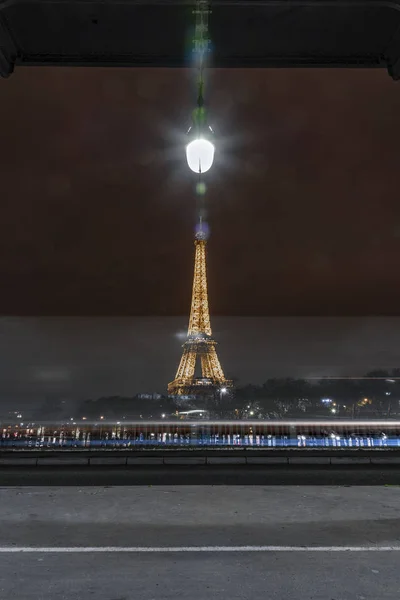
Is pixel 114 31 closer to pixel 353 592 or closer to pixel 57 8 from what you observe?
pixel 57 8

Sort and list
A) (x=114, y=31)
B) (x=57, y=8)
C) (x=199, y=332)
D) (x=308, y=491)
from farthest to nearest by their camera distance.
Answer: (x=199, y=332), (x=308, y=491), (x=114, y=31), (x=57, y=8)

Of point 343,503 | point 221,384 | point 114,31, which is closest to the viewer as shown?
point 114,31

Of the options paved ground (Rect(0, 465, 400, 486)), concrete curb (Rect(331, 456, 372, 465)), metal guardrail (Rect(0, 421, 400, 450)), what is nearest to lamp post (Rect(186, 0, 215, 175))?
paved ground (Rect(0, 465, 400, 486))

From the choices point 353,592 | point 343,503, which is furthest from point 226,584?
point 343,503

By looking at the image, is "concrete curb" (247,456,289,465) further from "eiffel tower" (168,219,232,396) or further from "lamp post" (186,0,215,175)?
"eiffel tower" (168,219,232,396)

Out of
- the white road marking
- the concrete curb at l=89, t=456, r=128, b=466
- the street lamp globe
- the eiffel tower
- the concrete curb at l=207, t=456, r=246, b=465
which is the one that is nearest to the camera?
the white road marking

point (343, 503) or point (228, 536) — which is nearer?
point (228, 536)

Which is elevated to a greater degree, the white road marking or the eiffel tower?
the eiffel tower
